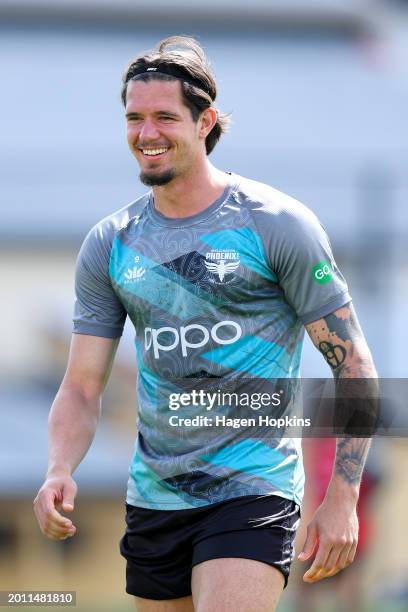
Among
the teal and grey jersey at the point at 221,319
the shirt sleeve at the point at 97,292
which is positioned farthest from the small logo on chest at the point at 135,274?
the shirt sleeve at the point at 97,292

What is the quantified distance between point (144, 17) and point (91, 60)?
5.52 feet

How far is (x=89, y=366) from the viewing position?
4109mm

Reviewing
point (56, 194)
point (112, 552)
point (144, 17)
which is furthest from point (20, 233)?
point (144, 17)

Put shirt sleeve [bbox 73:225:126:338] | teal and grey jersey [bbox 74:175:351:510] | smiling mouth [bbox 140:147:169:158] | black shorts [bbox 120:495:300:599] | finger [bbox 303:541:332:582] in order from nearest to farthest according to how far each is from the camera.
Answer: finger [bbox 303:541:332:582], black shorts [bbox 120:495:300:599], teal and grey jersey [bbox 74:175:351:510], smiling mouth [bbox 140:147:169:158], shirt sleeve [bbox 73:225:126:338]

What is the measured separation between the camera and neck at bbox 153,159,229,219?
396 centimetres

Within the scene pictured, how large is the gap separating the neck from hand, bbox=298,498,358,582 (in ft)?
3.50

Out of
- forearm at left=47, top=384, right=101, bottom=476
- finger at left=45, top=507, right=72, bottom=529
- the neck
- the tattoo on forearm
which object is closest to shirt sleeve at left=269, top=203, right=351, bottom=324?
the neck

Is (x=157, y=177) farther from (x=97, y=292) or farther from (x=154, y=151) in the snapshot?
(x=97, y=292)

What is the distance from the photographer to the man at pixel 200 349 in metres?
3.68

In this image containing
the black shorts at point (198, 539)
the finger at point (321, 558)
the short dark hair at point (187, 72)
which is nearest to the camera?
the finger at point (321, 558)

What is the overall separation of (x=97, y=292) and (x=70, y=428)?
0.48 m

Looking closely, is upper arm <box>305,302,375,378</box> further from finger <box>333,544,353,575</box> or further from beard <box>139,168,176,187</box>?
beard <box>139,168,176,187</box>

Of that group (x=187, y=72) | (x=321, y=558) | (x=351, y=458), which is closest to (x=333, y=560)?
(x=321, y=558)

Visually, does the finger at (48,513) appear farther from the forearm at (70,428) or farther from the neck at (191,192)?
the neck at (191,192)
